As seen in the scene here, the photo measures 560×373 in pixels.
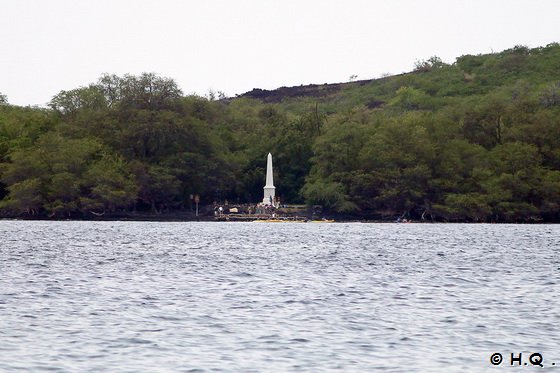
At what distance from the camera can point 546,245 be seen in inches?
2862

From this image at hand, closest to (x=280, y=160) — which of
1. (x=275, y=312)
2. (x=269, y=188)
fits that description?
(x=269, y=188)

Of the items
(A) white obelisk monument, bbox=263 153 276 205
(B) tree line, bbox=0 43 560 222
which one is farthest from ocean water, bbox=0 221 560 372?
(A) white obelisk monument, bbox=263 153 276 205

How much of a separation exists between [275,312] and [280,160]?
388 feet

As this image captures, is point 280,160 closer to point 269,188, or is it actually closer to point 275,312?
point 269,188

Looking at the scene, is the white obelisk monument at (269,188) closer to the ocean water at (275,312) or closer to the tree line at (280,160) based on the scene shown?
the tree line at (280,160)

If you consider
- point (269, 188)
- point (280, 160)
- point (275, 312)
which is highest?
point (280, 160)

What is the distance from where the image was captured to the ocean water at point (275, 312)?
23.4 m

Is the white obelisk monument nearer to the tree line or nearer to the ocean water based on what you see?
the tree line

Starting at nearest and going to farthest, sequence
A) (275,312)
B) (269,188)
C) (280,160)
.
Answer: (275,312) → (269,188) → (280,160)

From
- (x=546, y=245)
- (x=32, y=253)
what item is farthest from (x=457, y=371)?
(x=546, y=245)

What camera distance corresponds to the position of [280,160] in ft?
489

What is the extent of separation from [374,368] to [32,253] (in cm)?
3955

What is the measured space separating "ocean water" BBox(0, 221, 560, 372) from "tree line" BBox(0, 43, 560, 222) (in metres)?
73.4

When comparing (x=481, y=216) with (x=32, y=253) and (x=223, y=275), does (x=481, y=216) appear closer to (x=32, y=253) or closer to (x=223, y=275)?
(x=32, y=253)
